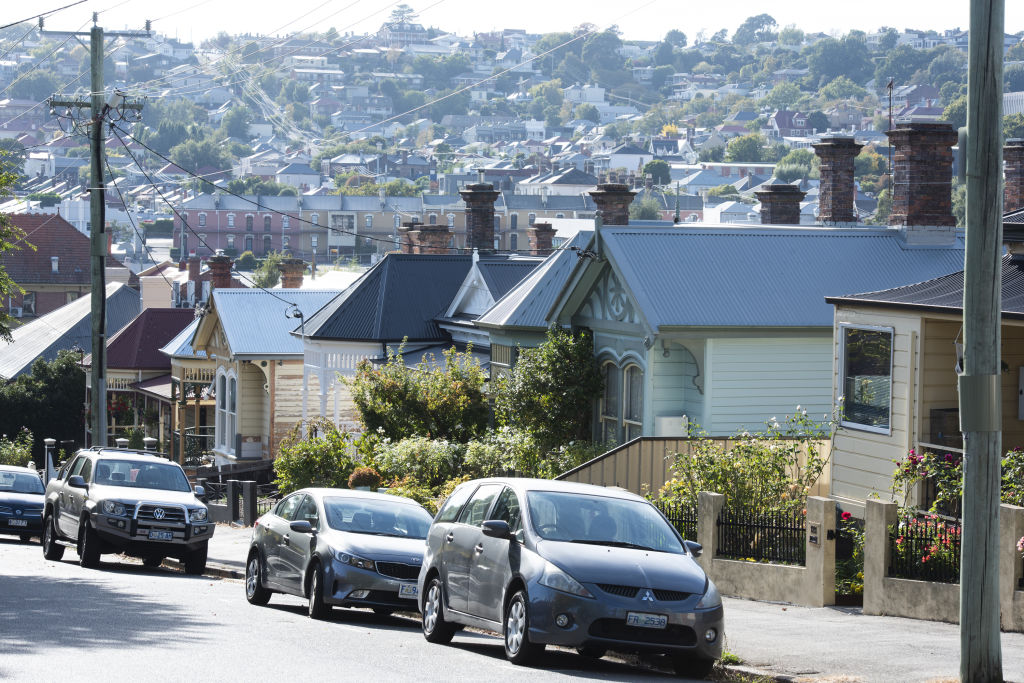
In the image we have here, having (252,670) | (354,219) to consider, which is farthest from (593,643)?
(354,219)

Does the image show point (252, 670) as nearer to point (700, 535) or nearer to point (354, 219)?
point (700, 535)

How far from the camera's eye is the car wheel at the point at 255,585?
59.7ft

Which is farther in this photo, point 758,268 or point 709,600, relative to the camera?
point 758,268

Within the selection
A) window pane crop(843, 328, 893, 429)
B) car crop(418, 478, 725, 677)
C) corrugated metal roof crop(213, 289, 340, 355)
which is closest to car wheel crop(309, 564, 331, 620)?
car crop(418, 478, 725, 677)

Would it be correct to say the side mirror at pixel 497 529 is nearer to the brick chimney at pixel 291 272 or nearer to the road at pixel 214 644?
the road at pixel 214 644

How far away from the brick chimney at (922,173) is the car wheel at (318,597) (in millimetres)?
13546

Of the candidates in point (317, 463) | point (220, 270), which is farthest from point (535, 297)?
point (220, 270)

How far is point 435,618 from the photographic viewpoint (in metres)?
14.6

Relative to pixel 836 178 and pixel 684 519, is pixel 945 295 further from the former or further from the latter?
pixel 836 178

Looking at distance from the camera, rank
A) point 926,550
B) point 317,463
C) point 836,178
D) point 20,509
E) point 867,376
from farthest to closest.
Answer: point 317,463 → point 836,178 → point 20,509 → point 867,376 → point 926,550

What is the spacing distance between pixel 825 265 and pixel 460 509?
1289cm

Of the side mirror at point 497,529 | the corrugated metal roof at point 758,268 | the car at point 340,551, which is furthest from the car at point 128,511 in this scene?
the side mirror at point 497,529

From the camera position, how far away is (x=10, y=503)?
97.7 ft

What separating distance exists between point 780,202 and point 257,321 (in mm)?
15544
